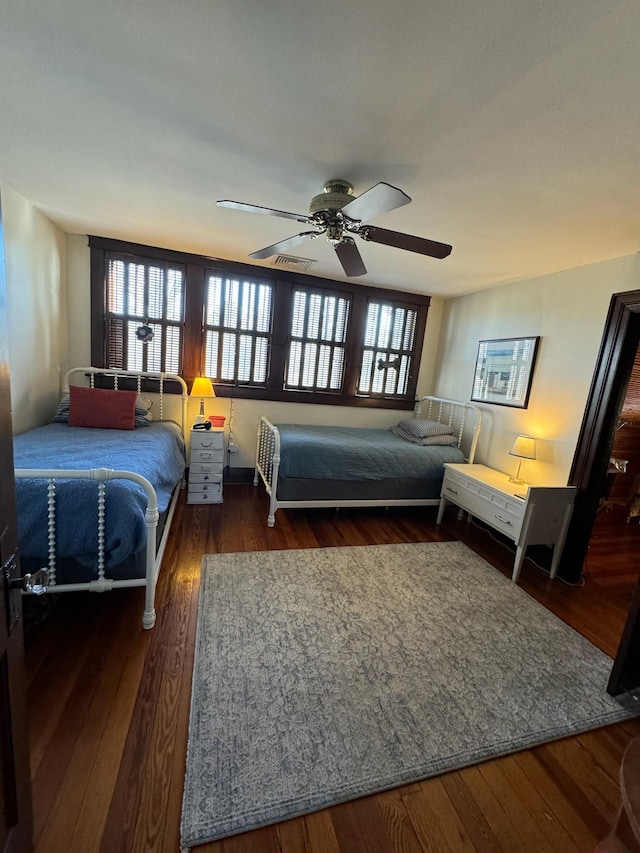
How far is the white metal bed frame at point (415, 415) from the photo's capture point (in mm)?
3092

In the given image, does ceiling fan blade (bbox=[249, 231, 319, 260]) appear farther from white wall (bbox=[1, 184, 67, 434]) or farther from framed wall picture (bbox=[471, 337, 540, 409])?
framed wall picture (bbox=[471, 337, 540, 409])

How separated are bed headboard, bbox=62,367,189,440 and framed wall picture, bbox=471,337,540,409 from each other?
3129 millimetres

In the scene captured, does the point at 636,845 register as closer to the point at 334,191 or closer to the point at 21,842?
the point at 21,842

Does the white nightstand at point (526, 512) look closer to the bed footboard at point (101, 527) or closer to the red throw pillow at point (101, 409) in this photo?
the bed footboard at point (101, 527)

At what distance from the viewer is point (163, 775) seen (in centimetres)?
119

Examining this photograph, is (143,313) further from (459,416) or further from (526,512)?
(526,512)

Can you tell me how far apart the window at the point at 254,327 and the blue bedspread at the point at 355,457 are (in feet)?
2.88

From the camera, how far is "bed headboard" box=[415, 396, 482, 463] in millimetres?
3658

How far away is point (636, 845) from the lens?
809mm

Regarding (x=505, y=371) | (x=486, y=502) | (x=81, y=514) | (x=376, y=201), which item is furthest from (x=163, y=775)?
(x=505, y=371)

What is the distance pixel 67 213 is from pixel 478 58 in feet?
10.0

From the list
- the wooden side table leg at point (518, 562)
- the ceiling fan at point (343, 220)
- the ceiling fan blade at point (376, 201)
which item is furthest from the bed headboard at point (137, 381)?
the wooden side table leg at point (518, 562)

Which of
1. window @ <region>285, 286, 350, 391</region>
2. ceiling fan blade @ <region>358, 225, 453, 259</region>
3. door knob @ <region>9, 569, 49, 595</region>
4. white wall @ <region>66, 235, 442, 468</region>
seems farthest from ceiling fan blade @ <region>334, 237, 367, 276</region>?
white wall @ <region>66, 235, 442, 468</region>

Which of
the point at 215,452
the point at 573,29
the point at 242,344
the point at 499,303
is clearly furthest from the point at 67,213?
the point at 499,303
